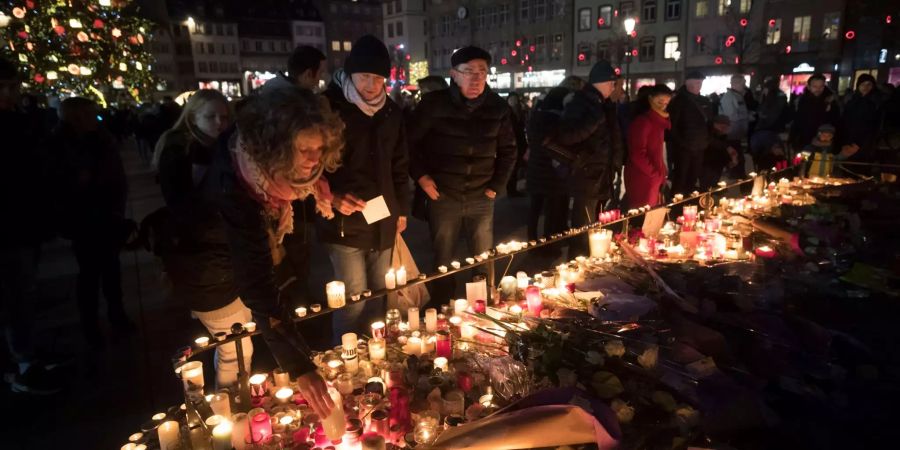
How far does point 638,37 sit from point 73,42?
3256 centimetres

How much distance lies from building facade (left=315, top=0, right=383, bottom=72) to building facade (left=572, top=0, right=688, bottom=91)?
114ft

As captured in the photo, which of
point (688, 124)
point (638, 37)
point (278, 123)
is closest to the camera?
point (278, 123)

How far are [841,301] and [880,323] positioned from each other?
24 centimetres

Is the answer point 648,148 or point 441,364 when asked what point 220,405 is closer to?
point 441,364

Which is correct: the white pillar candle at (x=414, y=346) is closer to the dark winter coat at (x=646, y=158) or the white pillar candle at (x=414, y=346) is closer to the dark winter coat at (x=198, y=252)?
the dark winter coat at (x=198, y=252)

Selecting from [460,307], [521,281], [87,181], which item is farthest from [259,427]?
[87,181]

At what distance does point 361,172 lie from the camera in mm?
3236

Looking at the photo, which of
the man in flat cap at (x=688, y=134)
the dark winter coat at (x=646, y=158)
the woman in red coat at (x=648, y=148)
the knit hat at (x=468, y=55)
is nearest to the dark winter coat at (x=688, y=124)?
the man in flat cap at (x=688, y=134)

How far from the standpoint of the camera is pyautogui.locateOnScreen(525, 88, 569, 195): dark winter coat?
5137 millimetres

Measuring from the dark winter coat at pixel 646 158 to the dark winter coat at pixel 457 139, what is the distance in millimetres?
1590

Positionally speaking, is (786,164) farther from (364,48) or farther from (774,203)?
(364,48)

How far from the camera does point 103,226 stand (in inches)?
151

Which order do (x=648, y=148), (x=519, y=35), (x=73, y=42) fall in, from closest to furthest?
(x=648, y=148)
(x=73, y=42)
(x=519, y=35)

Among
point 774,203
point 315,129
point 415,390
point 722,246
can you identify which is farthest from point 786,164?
point 315,129
